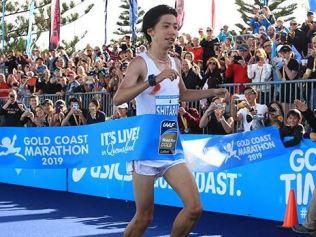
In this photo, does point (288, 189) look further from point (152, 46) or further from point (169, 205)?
point (152, 46)

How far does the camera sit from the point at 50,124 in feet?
45.0

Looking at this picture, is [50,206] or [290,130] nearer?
[290,130]

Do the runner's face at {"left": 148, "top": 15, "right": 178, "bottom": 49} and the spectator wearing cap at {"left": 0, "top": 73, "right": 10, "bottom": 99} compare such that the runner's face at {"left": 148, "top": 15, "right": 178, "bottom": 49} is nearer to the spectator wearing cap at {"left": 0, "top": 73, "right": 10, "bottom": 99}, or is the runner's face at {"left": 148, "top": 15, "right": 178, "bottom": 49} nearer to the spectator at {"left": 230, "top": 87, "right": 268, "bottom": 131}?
the spectator at {"left": 230, "top": 87, "right": 268, "bottom": 131}

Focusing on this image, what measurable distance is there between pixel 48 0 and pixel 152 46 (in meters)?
47.4

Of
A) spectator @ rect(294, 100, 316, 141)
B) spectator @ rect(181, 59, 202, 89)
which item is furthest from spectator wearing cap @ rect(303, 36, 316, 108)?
spectator @ rect(294, 100, 316, 141)

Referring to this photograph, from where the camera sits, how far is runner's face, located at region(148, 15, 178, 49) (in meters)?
5.21

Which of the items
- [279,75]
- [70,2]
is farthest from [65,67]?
[70,2]

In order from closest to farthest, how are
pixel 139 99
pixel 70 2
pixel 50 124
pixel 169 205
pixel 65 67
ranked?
pixel 139 99, pixel 169 205, pixel 50 124, pixel 65 67, pixel 70 2

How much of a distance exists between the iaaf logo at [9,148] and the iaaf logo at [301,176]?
17.9 feet

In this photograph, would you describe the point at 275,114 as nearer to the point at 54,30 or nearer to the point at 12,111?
the point at 12,111

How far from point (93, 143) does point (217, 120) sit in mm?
2075

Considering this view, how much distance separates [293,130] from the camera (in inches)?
343

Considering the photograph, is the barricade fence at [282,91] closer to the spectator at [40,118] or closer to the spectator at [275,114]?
the spectator at [275,114]

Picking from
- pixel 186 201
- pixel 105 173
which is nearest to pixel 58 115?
pixel 105 173
